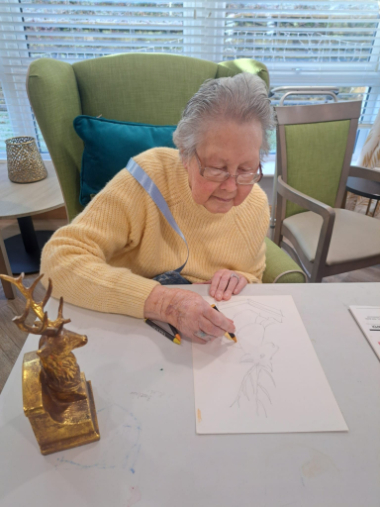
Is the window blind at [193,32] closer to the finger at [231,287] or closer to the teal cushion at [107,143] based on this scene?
the teal cushion at [107,143]

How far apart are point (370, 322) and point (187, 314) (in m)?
0.46

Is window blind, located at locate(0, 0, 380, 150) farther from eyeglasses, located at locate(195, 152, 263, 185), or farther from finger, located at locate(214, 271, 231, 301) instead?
finger, located at locate(214, 271, 231, 301)

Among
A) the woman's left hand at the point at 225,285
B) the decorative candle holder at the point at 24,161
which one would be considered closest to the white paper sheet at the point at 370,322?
the woman's left hand at the point at 225,285

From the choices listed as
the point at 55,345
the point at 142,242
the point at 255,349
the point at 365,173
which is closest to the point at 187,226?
the point at 142,242

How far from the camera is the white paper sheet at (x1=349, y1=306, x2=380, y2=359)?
2.62 feet

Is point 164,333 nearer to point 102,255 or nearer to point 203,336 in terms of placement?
point 203,336

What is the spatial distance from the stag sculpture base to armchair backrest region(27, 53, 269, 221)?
1.15 m

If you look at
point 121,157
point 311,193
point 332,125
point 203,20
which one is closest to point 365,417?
point 121,157

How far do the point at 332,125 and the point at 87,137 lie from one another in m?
1.41

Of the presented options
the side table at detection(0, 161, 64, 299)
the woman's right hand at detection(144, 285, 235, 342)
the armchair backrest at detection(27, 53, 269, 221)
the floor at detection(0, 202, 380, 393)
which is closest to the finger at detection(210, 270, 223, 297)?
the woman's right hand at detection(144, 285, 235, 342)

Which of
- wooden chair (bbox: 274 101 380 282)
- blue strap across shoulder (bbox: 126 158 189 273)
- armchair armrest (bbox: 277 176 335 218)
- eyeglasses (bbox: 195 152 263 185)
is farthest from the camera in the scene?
wooden chair (bbox: 274 101 380 282)

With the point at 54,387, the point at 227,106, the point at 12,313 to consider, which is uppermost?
the point at 227,106

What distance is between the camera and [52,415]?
53 centimetres

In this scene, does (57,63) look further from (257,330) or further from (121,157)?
(257,330)
